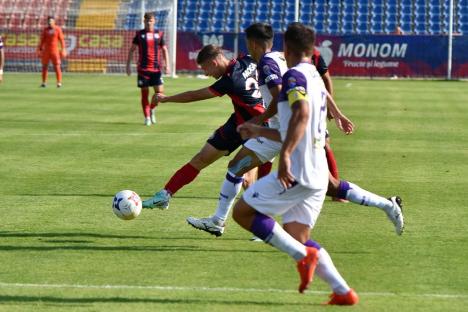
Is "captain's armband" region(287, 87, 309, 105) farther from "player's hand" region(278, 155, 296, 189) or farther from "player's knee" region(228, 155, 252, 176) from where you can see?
Result: "player's knee" region(228, 155, 252, 176)

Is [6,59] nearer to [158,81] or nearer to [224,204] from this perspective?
[158,81]

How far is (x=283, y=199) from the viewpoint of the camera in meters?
6.70

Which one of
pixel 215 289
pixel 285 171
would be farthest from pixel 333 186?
pixel 285 171

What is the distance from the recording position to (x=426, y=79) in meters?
39.7

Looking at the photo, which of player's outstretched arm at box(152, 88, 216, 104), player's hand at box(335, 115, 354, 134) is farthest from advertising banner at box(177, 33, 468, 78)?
player's hand at box(335, 115, 354, 134)

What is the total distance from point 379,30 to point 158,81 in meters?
25.8

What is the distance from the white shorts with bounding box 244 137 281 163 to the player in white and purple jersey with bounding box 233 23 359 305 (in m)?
2.05

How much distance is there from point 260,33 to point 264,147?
100 centimetres

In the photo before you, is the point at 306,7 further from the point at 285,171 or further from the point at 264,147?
the point at 285,171

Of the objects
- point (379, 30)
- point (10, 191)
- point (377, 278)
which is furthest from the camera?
point (379, 30)

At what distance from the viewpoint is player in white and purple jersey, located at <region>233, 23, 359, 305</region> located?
654cm

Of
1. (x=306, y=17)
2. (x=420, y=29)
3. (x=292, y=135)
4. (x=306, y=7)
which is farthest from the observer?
(x=306, y=7)

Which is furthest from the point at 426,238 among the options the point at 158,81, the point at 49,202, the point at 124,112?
the point at 124,112

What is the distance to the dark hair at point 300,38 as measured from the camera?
6.65 meters
